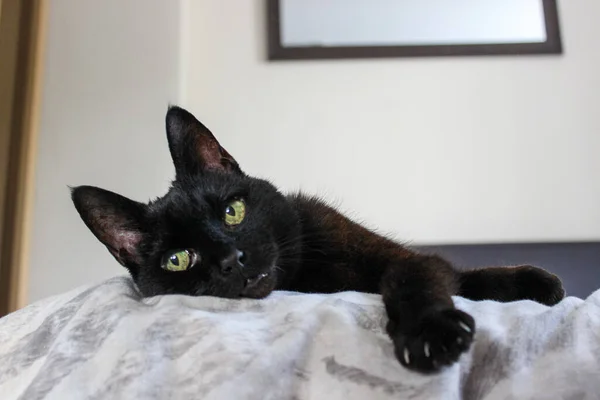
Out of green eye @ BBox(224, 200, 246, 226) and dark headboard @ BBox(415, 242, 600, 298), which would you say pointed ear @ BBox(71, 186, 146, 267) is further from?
dark headboard @ BBox(415, 242, 600, 298)

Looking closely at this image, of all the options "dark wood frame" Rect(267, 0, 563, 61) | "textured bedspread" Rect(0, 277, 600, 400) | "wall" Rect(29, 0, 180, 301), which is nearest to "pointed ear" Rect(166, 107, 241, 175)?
"textured bedspread" Rect(0, 277, 600, 400)

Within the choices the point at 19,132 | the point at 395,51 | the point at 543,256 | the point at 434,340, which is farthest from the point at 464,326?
the point at 19,132

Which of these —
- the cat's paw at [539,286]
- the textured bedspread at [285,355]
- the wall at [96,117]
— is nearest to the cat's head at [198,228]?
the textured bedspread at [285,355]

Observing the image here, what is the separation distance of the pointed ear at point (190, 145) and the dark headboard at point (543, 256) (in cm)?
89

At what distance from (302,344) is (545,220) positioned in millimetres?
1477

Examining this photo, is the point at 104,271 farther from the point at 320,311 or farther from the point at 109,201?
the point at 320,311

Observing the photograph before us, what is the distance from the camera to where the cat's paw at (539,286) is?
941 millimetres

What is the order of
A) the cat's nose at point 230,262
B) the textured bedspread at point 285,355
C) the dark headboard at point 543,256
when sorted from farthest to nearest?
1. the dark headboard at point 543,256
2. the cat's nose at point 230,262
3. the textured bedspread at point 285,355

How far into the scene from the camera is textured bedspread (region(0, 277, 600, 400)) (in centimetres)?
49

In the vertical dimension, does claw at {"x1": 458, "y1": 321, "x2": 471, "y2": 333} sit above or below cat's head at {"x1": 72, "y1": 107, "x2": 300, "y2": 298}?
below

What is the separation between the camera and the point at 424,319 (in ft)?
1.84

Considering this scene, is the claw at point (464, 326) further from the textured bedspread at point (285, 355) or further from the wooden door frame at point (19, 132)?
the wooden door frame at point (19, 132)

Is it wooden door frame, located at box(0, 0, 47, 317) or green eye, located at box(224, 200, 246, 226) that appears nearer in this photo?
green eye, located at box(224, 200, 246, 226)

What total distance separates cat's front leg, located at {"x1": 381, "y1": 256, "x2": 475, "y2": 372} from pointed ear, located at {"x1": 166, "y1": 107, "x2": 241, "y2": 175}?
1.36 ft
